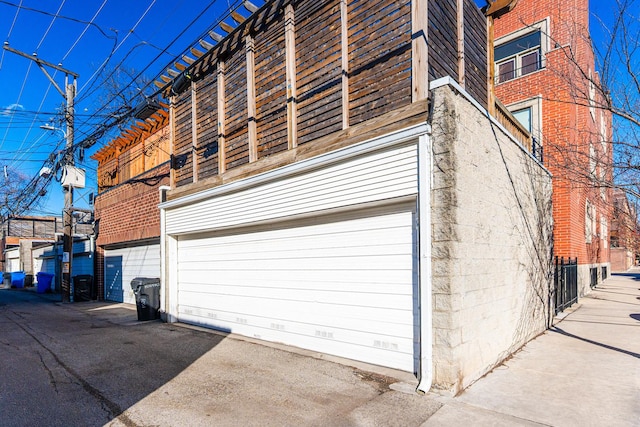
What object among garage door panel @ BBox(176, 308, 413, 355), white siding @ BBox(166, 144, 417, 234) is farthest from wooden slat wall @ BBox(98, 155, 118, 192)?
garage door panel @ BBox(176, 308, 413, 355)

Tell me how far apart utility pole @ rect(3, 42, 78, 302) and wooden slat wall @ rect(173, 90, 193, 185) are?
662 centimetres

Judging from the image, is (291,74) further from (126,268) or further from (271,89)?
(126,268)

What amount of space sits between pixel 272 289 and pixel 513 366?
4.04 m

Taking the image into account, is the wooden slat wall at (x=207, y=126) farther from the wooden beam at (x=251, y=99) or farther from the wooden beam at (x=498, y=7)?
the wooden beam at (x=498, y=7)

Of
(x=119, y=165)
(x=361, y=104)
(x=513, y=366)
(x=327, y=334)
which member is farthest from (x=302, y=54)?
(x=119, y=165)

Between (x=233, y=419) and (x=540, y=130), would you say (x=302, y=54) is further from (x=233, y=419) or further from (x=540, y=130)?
(x=540, y=130)

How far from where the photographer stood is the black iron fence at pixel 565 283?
916cm

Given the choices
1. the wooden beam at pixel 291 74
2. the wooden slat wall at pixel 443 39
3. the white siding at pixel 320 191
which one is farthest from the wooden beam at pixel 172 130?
the wooden slat wall at pixel 443 39

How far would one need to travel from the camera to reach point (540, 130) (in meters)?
11.4

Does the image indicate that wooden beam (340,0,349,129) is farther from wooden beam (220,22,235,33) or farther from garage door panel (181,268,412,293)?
wooden beam (220,22,235,33)

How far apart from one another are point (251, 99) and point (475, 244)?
5031 mm

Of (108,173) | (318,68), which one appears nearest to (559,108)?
(318,68)

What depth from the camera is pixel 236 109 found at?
26.7ft

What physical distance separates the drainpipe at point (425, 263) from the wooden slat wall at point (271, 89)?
2942mm
